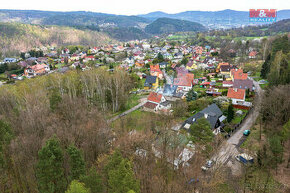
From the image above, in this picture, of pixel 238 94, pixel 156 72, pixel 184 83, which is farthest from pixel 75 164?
pixel 156 72

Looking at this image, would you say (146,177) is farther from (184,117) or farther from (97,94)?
(97,94)

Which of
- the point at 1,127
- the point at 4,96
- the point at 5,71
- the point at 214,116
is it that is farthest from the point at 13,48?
the point at 214,116

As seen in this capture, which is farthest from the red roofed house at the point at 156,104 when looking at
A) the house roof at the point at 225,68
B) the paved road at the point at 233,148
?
the house roof at the point at 225,68

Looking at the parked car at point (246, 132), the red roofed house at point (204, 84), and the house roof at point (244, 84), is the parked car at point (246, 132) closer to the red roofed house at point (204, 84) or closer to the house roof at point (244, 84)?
the house roof at point (244, 84)

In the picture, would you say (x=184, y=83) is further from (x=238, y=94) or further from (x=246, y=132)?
(x=246, y=132)

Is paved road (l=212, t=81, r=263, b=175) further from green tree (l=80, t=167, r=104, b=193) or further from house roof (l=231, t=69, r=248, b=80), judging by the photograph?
house roof (l=231, t=69, r=248, b=80)

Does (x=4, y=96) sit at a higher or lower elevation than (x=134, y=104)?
higher

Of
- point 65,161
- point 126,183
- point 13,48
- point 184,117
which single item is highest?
point 13,48
